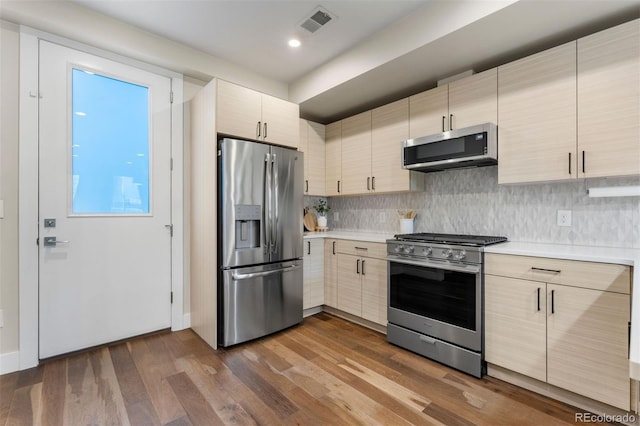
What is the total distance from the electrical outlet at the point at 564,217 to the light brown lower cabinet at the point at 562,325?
0.62 metres

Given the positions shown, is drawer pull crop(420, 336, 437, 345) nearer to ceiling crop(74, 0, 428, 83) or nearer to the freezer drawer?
the freezer drawer

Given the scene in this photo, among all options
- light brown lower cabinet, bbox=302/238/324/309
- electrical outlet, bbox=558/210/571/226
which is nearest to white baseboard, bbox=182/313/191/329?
light brown lower cabinet, bbox=302/238/324/309

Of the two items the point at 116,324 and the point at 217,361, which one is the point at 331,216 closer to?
the point at 217,361

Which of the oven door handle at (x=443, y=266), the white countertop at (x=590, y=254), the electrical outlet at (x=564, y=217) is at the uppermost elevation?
the electrical outlet at (x=564, y=217)

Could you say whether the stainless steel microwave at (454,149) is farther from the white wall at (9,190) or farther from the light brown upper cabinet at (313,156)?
the white wall at (9,190)

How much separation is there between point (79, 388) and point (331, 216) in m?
3.15

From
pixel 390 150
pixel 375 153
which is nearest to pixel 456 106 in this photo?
pixel 390 150

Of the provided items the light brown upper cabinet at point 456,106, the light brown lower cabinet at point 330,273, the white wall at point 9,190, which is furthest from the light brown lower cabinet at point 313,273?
the white wall at point 9,190

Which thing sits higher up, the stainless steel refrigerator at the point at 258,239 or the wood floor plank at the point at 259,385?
the stainless steel refrigerator at the point at 258,239

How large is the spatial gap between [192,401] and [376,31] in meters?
3.18

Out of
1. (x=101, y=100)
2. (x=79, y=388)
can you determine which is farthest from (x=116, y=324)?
(x=101, y=100)

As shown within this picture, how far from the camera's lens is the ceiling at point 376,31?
202cm

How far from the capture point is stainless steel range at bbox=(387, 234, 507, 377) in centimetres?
222

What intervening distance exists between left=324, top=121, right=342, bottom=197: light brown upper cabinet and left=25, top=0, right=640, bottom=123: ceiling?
2.02ft
